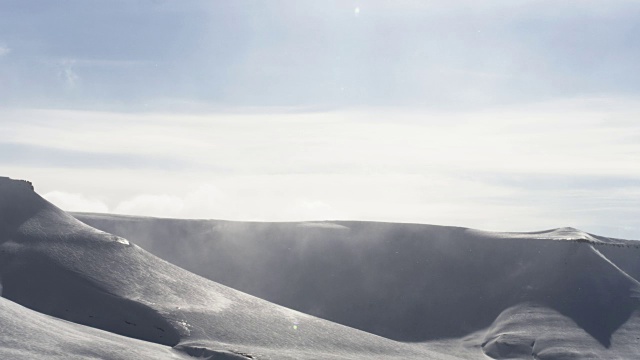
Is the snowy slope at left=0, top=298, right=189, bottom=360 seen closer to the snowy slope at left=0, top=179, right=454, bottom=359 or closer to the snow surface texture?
the snowy slope at left=0, top=179, right=454, bottom=359

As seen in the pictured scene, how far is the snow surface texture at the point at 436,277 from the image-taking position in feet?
285

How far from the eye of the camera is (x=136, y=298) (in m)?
60.3

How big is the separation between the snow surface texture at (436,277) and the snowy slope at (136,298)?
18.6 metres

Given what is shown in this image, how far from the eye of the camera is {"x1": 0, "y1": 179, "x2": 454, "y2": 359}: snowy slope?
56344mm

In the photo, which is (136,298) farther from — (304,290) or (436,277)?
(436,277)

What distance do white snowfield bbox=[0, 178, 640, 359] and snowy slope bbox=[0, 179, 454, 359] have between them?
0.15 meters

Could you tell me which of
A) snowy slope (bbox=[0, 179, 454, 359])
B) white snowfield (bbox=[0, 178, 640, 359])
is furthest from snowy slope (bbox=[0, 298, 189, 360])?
snowy slope (bbox=[0, 179, 454, 359])

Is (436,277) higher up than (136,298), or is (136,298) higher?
(436,277)

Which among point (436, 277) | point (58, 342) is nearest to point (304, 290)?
point (436, 277)

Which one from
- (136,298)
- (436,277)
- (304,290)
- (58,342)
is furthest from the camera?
(304,290)

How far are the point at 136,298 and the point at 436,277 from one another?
50.5 m

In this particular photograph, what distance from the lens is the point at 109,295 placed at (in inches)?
2363

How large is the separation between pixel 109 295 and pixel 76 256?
7858 millimetres

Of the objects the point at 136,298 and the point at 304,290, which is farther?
the point at 304,290
